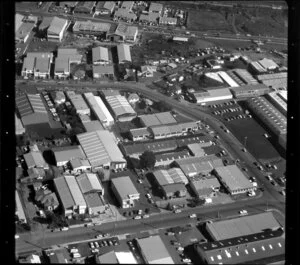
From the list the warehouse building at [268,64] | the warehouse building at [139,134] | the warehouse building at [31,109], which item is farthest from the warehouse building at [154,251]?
the warehouse building at [268,64]

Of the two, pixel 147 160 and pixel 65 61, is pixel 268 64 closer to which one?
pixel 65 61

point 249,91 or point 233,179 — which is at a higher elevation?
point 249,91

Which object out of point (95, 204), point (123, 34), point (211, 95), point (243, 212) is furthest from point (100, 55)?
point (243, 212)

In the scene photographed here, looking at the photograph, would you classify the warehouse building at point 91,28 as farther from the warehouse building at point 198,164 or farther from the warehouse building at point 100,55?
the warehouse building at point 198,164

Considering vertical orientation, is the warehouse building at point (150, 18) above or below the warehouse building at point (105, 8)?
below

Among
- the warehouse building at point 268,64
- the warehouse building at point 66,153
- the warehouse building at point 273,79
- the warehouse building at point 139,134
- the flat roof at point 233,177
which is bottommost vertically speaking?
the flat roof at point 233,177

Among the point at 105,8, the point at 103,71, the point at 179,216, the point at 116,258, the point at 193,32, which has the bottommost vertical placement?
the point at 179,216
